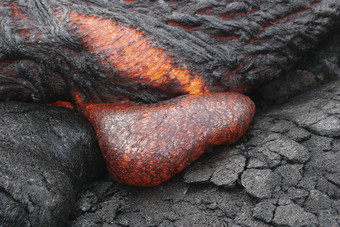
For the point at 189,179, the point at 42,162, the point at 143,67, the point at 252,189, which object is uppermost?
the point at 143,67

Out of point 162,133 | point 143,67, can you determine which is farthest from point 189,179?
point 143,67

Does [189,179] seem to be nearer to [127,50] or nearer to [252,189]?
[252,189]

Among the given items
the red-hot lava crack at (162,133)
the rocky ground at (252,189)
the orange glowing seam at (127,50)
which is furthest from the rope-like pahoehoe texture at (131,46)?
the rocky ground at (252,189)

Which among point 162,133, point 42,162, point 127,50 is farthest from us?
point 127,50

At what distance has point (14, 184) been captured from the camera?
4.61ft

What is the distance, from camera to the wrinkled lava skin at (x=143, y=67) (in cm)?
180

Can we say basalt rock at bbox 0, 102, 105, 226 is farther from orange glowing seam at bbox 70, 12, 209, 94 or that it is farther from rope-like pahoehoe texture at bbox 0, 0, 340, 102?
orange glowing seam at bbox 70, 12, 209, 94

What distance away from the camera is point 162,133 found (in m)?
1.77

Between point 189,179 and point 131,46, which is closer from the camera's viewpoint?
point 189,179

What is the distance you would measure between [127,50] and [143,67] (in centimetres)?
16

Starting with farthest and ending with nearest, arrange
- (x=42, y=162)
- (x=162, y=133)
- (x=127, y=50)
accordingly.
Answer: (x=127, y=50) → (x=162, y=133) → (x=42, y=162)

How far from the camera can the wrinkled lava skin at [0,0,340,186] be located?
5.90ft

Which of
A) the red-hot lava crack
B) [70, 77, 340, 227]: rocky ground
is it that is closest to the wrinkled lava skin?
the red-hot lava crack

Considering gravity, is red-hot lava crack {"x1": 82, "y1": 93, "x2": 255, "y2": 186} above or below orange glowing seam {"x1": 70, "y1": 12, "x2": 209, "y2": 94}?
below
